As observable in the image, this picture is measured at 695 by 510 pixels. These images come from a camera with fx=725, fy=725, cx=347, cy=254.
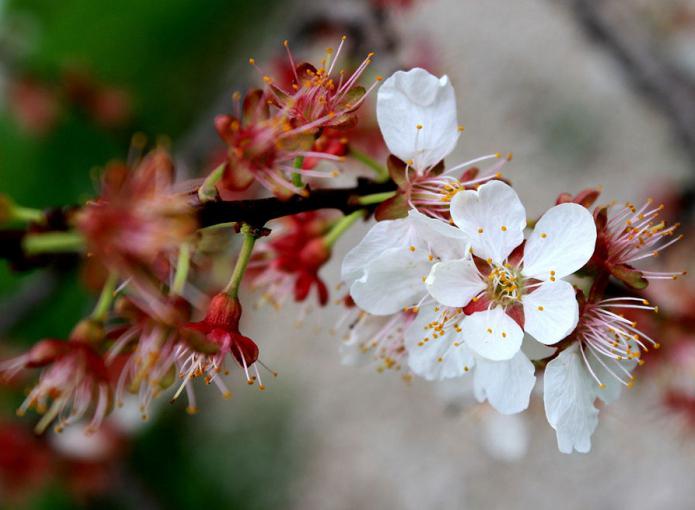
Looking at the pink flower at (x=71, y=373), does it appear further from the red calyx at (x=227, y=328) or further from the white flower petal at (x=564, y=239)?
the white flower petal at (x=564, y=239)

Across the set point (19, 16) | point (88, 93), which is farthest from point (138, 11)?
point (88, 93)

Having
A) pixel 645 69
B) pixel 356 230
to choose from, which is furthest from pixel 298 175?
pixel 356 230

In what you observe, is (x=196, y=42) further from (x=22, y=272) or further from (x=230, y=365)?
(x=22, y=272)

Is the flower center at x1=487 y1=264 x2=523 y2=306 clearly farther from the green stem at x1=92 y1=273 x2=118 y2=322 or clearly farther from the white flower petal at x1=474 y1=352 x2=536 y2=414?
the green stem at x1=92 y1=273 x2=118 y2=322

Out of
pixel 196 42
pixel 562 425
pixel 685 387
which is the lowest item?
pixel 196 42

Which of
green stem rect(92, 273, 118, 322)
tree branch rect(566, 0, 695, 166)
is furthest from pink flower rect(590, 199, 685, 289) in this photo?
tree branch rect(566, 0, 695, 166)

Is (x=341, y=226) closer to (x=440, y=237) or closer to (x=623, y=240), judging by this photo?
(x=440, y=237)
